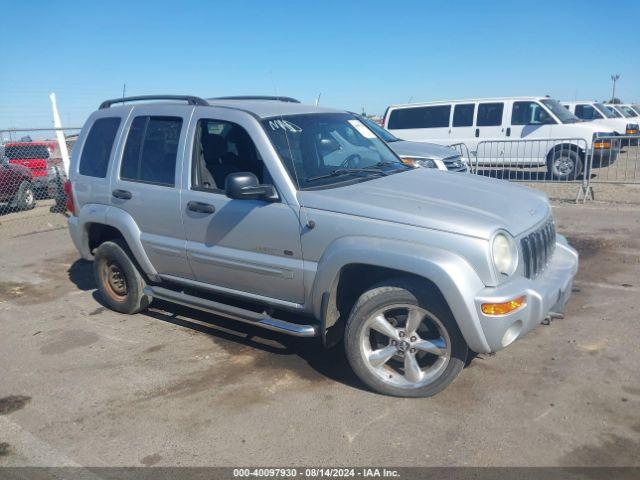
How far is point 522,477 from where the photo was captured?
2.97 meters

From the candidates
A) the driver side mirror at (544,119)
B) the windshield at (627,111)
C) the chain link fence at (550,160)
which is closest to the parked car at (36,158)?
the chain link fence at (550,160)

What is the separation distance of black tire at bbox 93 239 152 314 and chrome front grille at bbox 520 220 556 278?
3550 mm

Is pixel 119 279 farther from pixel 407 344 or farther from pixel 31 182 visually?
pixel 31 182

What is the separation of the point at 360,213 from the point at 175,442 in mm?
1865

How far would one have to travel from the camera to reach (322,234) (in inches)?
153

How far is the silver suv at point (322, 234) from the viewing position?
351 cm

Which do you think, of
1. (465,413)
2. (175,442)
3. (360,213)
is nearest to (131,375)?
(175,442)

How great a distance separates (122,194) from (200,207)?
1064 mm

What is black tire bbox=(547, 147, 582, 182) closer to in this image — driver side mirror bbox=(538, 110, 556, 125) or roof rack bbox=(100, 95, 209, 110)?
driver side mirror bbox=(538, 110, 556, 125)

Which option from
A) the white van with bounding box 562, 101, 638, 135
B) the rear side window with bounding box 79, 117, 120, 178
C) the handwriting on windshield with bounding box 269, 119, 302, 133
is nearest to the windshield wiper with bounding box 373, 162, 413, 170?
the handwriting on windshield with bounding box 269, 119, 302, 133

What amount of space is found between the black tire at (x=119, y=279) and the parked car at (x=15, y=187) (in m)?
7.81

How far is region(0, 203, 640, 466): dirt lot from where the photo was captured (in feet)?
10.8

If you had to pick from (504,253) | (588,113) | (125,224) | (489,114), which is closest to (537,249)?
(504,253)

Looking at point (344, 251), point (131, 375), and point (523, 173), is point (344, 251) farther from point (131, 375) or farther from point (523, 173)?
point (523, 173)
